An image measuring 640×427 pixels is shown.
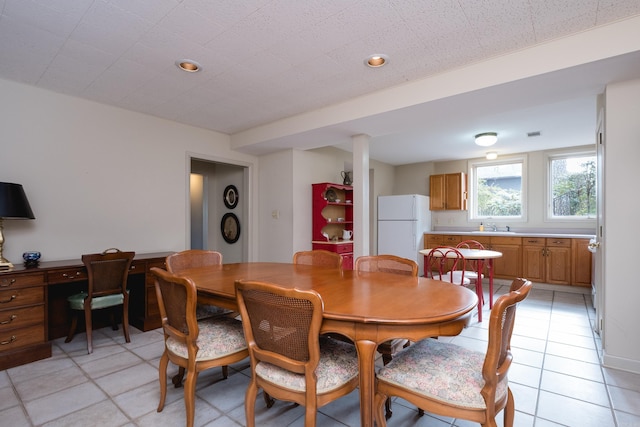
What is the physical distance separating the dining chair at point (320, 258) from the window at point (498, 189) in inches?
183

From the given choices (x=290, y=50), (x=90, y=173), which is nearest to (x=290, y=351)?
(x=290, y=50)

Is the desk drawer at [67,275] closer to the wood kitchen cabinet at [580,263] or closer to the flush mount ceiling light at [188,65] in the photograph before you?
the flush mount ceiling light at [188,65]

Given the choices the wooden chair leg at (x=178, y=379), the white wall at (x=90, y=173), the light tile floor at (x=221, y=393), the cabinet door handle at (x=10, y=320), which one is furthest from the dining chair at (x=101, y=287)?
the wooden chair leg at (x=178, y=379)

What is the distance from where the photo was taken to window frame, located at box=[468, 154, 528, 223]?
5734 mm

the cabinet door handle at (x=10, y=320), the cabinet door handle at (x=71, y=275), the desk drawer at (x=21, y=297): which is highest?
the cabinet door handle at (x=71, y=275)

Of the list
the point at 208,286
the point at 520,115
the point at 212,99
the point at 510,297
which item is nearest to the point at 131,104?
the point at 212,99

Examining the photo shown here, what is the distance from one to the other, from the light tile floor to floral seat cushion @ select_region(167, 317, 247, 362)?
421mm

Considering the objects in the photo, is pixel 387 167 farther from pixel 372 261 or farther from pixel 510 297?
pixel 510 297

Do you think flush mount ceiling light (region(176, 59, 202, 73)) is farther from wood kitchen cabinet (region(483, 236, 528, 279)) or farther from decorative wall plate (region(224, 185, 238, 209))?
wood kitchen cabinet (region(483, 236, 528, 279))

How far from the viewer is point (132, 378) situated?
7.54ft

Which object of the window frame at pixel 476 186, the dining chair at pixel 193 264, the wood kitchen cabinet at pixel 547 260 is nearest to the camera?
the dining chair at pixel 193 264

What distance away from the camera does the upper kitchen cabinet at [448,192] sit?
6.16 metres

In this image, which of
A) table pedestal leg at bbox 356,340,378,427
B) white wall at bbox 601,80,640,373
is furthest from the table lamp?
white wall at bbox 601,80,640,373

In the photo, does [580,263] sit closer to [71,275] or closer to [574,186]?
[574,186]
